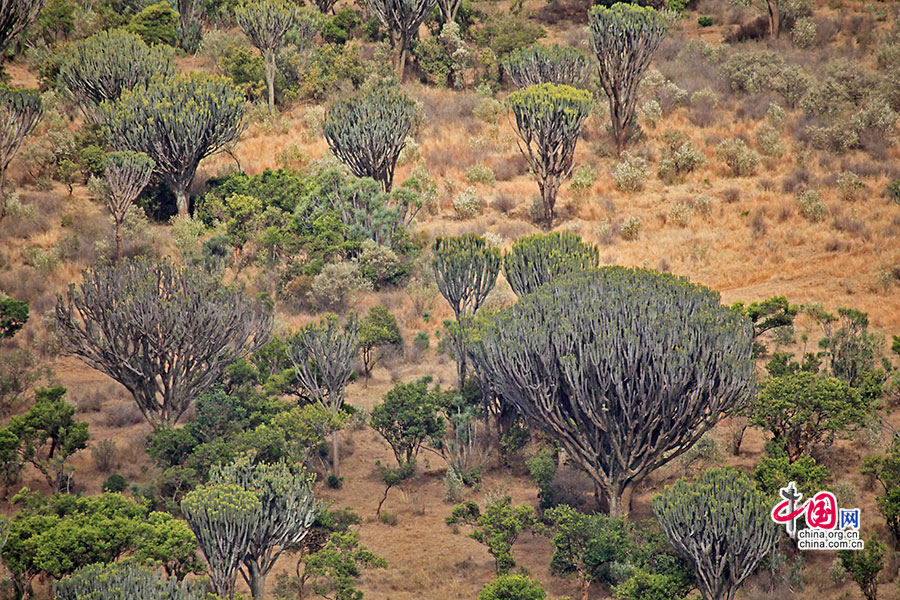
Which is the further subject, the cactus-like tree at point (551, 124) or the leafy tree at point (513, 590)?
the cactus-like tree at point (551, 124)

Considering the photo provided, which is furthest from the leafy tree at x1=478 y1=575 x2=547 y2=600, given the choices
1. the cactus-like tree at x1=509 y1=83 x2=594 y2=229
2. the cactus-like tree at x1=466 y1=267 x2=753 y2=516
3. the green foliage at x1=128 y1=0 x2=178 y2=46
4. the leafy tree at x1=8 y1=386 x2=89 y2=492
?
the green foliage at x1=128 y1=0 x2=178 y2=46

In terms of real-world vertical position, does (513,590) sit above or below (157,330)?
below

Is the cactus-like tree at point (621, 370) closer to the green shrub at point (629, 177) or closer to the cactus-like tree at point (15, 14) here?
the green shrub at point (629, 177)

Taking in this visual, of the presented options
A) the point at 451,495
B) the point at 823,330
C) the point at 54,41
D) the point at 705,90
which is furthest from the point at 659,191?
the point at 54,41

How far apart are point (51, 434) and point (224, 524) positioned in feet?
24.8

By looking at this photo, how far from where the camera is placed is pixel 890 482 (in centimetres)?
2150

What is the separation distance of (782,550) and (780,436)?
3073mm

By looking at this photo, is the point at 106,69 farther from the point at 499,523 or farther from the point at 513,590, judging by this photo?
the point at 513,590

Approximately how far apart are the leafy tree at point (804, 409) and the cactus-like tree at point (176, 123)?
20.5 meters

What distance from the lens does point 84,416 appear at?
27.1 m

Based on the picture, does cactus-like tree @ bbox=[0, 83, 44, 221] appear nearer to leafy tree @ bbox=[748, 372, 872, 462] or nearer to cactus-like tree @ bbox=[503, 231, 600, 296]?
cactus-like tree @ bbox=[503, 231, 600, 296]

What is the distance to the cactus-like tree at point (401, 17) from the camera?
45.6m

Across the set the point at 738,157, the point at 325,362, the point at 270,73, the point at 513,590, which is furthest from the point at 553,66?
the point at 513,590

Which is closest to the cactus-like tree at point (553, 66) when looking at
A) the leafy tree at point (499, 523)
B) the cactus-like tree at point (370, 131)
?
the cactus-like tree at point (370, 131)
